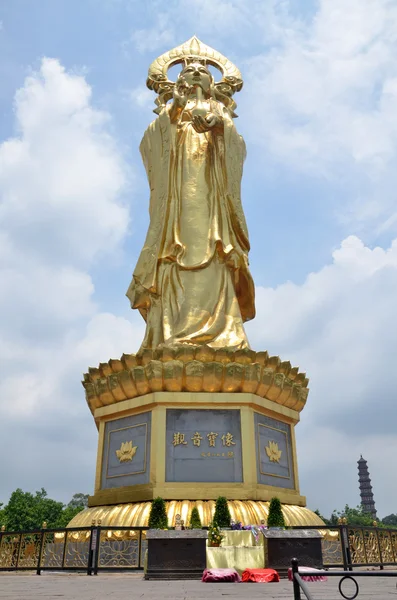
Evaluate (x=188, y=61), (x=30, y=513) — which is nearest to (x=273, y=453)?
(x=188, y=61)

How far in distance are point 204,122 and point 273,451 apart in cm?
703

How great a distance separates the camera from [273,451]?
899cm

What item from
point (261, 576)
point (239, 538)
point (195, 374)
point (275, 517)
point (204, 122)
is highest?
point (204, 122)

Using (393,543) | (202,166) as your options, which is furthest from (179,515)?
(202,166)

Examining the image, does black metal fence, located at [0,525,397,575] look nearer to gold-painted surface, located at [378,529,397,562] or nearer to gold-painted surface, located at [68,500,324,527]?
gold-painted surface, located at [378,529,397,562]

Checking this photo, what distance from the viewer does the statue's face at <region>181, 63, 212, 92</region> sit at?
12.7 metres

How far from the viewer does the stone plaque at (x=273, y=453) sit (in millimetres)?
8625

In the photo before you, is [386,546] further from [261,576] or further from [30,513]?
[30,513]

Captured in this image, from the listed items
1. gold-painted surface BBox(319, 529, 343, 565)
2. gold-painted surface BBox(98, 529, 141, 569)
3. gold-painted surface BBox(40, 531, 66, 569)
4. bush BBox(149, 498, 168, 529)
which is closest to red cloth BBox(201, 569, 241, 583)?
bush BBox(149, 498, 168, 529)

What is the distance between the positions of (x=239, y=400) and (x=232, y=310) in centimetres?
261

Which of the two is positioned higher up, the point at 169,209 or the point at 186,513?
the point at 169,209

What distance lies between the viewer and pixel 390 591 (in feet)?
13.5

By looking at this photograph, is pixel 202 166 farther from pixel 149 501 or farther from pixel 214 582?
pixel 214 582

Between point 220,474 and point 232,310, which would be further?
point 232,310
